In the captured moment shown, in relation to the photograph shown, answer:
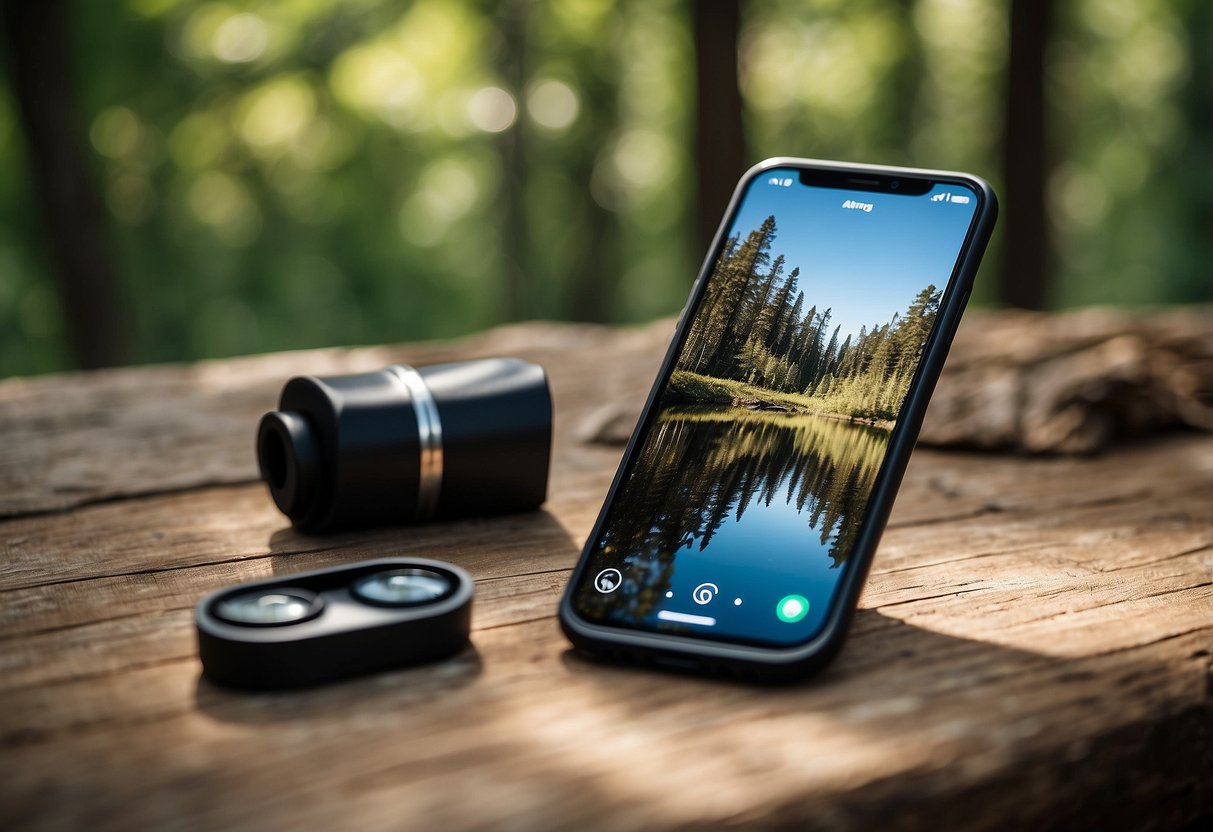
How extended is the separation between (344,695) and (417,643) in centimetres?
10

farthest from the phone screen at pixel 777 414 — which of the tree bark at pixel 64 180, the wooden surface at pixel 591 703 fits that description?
the tree bark at pixel 64 180

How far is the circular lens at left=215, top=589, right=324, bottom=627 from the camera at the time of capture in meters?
1.18

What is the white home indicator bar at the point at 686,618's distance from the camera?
Result: 1.27m

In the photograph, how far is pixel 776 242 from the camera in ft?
5.36

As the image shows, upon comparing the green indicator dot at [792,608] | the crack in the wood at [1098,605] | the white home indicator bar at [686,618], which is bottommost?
the crack in the wood at [1098,605]

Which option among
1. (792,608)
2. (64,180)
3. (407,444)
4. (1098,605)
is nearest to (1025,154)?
A: (64,180)

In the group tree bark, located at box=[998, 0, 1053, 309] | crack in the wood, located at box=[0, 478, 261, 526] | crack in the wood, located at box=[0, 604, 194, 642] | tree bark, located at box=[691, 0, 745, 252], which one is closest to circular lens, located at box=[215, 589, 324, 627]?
crack in the wood, located at box=[0, 604, 194, 642]

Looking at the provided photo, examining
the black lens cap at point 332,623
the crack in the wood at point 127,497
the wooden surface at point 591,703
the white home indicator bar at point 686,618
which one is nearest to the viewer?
the wooden surface at point 591,703

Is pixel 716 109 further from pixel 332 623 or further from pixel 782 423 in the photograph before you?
pixel 332 623

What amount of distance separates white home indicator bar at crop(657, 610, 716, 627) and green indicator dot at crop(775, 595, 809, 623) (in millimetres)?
77

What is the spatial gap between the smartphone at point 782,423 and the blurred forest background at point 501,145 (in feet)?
17.8

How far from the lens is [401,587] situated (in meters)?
1.28

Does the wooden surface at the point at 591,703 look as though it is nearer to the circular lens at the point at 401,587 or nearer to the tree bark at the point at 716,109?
the circular lens at the point at 401,587

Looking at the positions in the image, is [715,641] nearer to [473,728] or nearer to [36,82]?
[473,728]
